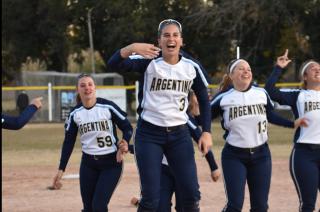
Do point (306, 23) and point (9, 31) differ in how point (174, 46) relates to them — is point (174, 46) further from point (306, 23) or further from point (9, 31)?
point (9, 31)

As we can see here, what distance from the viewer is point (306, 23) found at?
1725 inches

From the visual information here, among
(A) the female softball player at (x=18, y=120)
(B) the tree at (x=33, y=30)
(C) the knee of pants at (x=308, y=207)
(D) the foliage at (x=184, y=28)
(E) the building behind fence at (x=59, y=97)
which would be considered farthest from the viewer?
(B) the tree at (x=33, y=30)

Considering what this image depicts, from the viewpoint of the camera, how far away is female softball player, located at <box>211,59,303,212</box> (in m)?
7.66

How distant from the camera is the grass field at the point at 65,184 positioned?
11066 mm

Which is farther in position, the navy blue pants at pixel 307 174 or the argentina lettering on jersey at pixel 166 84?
the navy blue pants at pixel 307 174

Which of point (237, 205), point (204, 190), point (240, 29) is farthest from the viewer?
point (240, 29)

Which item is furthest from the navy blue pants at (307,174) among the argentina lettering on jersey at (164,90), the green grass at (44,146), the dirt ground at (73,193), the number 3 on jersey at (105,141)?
the green grass at (44,146)

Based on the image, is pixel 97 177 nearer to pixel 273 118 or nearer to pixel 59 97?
pixel 273 118

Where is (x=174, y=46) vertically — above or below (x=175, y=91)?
above

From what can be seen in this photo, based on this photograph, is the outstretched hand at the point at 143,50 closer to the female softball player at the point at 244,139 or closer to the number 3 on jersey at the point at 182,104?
the number 3 on jersey at the point at 182,104

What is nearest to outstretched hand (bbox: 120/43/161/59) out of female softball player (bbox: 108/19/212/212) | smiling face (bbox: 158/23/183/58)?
female softball player (bbox: 108/19/212/212)

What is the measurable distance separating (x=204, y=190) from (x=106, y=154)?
4.72m

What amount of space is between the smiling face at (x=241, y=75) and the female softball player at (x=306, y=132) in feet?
1.23

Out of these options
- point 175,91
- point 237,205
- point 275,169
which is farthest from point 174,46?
point 275,169
